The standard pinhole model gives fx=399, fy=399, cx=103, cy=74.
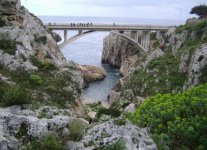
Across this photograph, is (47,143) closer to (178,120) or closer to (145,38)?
(178,120)

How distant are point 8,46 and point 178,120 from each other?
69.3 feet

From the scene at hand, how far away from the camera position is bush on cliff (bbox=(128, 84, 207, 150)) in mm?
21344

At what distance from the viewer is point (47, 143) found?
17703 millimetres

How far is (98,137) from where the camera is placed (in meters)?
18.7

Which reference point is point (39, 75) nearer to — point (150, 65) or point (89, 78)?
point (150, 65)

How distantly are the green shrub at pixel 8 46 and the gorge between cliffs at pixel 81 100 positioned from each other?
9 cm

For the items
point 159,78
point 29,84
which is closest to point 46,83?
point 29,84

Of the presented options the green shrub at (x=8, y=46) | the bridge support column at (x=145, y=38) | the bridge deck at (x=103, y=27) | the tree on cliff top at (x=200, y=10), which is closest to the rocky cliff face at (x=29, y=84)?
the green shrub at (x=8, y=46)

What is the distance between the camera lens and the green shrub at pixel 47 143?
1767 centimetres

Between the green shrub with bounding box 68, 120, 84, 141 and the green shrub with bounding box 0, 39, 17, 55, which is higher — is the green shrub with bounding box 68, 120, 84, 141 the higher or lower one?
the lower one

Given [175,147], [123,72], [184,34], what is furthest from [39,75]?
[123,72]

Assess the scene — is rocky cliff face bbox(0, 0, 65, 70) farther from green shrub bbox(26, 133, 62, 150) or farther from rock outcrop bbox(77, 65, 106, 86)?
rock outcrop bbox(77, 65, 106, 86)

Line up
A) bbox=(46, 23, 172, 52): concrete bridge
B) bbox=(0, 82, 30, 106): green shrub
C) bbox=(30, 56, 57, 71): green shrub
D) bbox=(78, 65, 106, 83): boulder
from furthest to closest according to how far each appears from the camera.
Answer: bbox=(78, 65, 106, 83): boulder < bbox=(46, 23, 172, 52): concrete bridge < bbox=(30, 56, 57, 71): green shrub < bbox=(0, 82, 30, 106): green shrub

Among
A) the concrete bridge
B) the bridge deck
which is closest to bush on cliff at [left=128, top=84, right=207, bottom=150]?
the bridge deck
